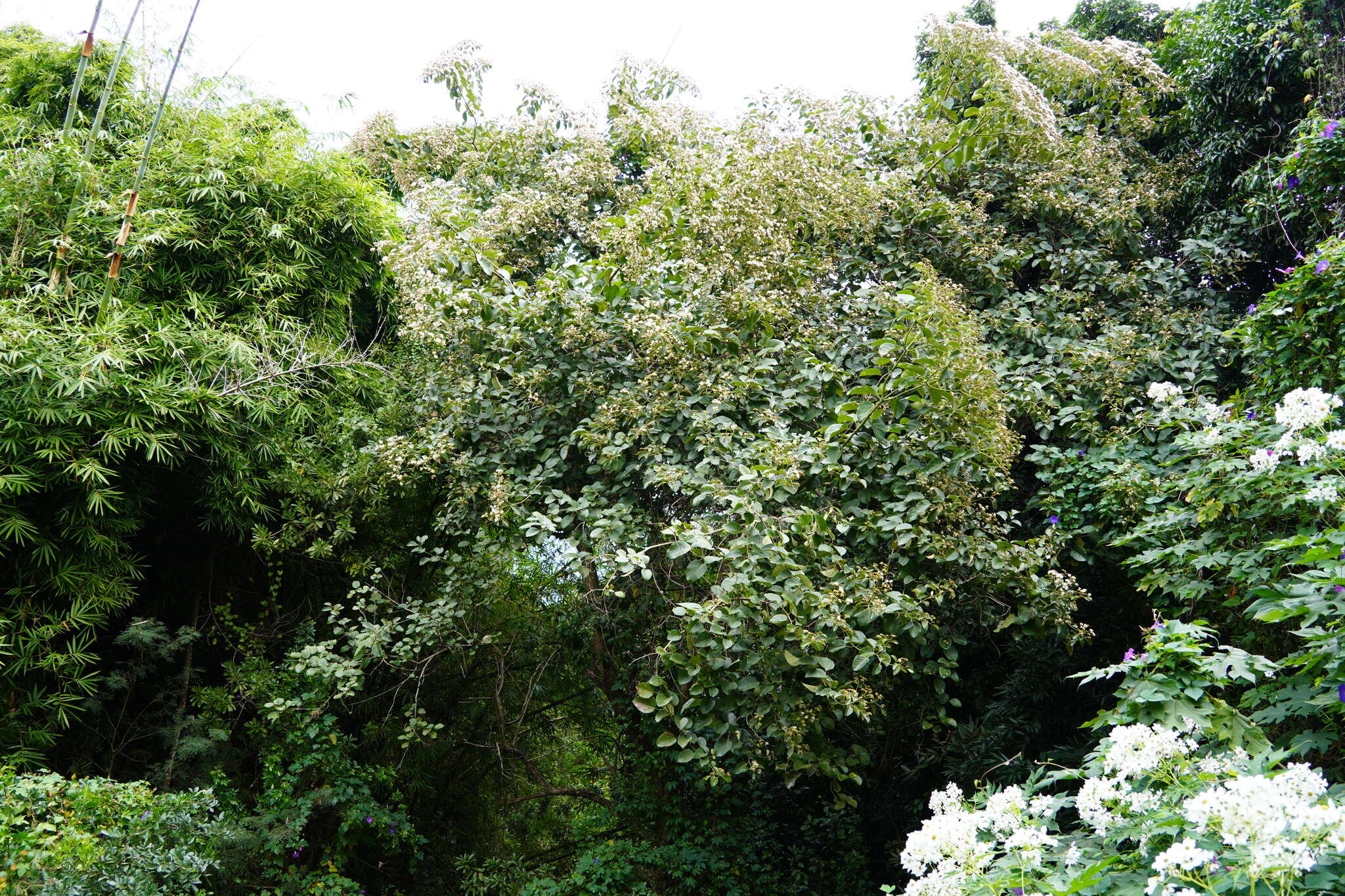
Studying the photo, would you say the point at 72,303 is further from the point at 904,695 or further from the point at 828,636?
the point at 904,695

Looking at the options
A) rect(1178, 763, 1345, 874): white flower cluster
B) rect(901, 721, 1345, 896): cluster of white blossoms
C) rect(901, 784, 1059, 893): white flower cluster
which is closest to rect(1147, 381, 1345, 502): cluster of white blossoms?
rect(901, 721, 1345, 896): cluster of white blossoms

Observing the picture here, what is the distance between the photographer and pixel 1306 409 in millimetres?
1854

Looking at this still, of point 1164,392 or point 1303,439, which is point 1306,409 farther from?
point 1164,392

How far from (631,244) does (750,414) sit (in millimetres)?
883

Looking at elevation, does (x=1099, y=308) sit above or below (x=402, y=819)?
above

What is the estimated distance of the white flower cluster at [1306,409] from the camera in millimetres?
1829

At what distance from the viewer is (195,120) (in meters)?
4.27

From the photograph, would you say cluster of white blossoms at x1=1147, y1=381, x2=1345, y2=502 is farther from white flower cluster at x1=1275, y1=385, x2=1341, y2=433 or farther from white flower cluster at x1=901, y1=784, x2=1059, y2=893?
white flower cluster at x1=901, y1=784, x2=1059, y2=893

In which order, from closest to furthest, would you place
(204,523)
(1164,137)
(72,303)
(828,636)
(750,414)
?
1. (828,636)
2. (750,414)
3. (72,303)
4. (204,523)
5. (1164,137)

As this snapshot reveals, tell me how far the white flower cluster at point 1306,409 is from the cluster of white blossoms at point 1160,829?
0.76 metres

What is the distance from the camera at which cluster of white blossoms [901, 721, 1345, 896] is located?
1.15m

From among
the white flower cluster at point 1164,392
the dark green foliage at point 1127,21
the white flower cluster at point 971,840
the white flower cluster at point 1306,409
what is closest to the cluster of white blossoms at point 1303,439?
the white flower cluster at point 1306,409

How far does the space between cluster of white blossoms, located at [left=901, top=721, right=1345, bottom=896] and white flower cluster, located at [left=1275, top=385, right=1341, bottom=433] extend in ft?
2.49

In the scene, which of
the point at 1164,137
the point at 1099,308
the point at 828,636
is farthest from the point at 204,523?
the point at 1164,137
